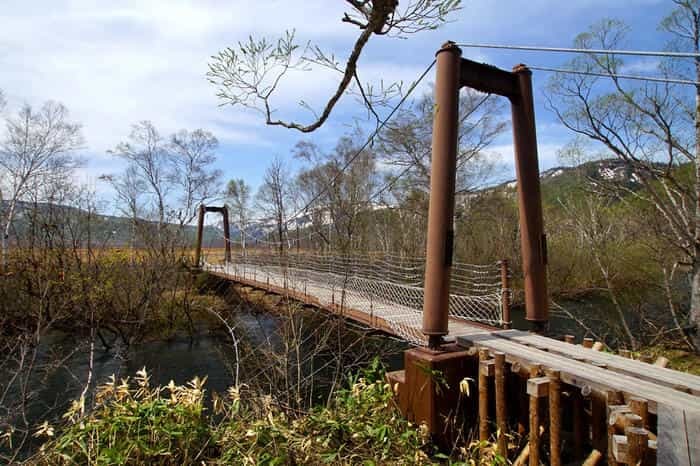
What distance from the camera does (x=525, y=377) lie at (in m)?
1.64

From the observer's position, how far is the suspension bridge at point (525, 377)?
1180 millimetres

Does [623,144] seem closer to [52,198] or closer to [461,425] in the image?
[461,425]

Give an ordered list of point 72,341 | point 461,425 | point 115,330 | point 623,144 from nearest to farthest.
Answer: point 461,425, point 623,144, point 72,341, point 115,330

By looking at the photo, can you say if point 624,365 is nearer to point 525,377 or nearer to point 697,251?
point 525,377

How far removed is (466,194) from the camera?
1130 centimetres

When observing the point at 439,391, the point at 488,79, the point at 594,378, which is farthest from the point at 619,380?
the point at 488,79

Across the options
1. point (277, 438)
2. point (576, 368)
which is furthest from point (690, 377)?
point (277, 438)

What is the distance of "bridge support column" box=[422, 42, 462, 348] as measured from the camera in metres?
1.92

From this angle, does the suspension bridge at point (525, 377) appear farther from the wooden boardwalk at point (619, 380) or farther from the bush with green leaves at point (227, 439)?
the bush with green leaves at point (227, 439)

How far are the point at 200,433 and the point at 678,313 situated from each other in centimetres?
750

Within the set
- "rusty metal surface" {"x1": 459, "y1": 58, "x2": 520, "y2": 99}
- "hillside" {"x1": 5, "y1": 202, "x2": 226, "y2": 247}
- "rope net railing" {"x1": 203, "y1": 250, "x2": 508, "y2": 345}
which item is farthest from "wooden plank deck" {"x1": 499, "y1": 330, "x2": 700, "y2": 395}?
"hillside" {"x1": 5, "y1": 202, "x2": 226, "y2": 247}

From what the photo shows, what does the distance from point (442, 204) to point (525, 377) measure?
2.70 ft

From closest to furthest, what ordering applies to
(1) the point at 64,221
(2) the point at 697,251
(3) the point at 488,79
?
(3) the point at 488,79 → (2) the point at 697,251 → (1) the point at 64,221

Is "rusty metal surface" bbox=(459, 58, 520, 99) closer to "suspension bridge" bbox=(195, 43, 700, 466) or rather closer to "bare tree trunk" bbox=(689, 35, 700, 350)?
"suspension bridge" bbox=(195, 43, 700, 466)
